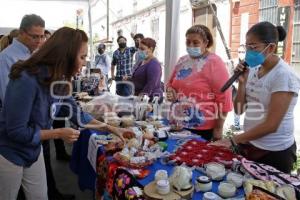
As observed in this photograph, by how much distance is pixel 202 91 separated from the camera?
2133 mm

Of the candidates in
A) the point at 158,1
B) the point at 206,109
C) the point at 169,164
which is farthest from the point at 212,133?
the point at 158,1

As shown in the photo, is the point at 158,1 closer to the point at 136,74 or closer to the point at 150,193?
the point at 136,74

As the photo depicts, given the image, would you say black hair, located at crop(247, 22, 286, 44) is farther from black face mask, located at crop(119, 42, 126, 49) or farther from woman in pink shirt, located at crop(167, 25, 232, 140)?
black face mask, located at crop(119, 42, 126, 49)

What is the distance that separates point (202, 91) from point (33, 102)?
1149 millimetres

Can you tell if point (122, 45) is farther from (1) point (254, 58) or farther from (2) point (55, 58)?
(2) point (55, 58)

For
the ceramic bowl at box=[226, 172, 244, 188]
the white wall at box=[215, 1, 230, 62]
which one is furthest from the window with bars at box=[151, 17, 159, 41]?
the ceramic bowl at box=[226, 172, 244, 188]

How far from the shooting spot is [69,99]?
1760 mm

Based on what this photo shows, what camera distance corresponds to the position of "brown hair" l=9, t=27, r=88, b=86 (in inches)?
51.3

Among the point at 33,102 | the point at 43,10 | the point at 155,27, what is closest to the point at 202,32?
the point at 33,102

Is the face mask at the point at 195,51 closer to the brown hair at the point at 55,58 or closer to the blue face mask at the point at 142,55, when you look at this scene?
the brown hair at the point at 55,58

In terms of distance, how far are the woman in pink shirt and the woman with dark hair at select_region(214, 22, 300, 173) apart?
1.40ft

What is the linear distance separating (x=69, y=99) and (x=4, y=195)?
566 mm

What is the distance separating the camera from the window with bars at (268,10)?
672cm

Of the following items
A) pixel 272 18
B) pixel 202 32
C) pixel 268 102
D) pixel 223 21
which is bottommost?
pixel 268 102
